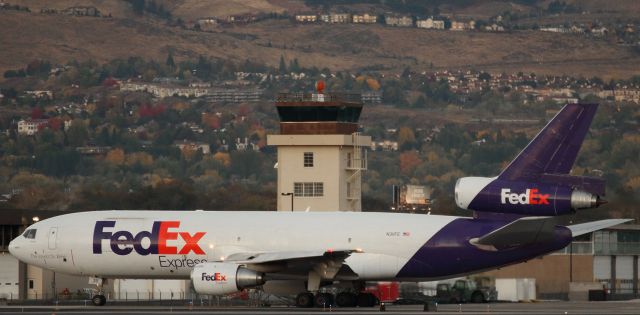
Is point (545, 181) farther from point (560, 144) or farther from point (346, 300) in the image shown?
point (346, 300)

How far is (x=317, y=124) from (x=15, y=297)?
90.3 feet

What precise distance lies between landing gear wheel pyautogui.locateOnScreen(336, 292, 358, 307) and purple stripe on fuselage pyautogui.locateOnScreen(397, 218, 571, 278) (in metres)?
2.99

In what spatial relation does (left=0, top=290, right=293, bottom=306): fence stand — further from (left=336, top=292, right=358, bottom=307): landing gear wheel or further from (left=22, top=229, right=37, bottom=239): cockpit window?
(left=22, top=229, right=37, bottom=239): cockpit window

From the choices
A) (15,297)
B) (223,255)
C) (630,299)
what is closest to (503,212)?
(223,255)

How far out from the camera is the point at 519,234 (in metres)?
76.6

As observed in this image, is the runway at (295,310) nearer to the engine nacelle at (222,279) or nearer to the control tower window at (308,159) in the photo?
the engine nacelle at (222,279)

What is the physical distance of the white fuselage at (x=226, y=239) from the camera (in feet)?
258

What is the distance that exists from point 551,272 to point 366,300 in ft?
115

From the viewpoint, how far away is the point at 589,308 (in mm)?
81625

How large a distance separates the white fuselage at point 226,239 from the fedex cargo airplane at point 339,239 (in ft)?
0.16

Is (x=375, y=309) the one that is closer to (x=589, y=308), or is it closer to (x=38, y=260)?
(x=589, y=308)

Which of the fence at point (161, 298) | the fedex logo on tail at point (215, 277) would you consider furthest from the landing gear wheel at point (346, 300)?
the fedex logo on tail at point (215, 277)

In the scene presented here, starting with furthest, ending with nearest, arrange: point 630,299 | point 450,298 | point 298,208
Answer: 1. point 298,208
2. point 630,299
3. point 450,298

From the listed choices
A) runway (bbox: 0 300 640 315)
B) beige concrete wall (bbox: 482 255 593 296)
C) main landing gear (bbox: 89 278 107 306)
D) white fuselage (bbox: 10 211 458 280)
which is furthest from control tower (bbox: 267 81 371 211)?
white fuselage (bbox: 10 211 458 280)
